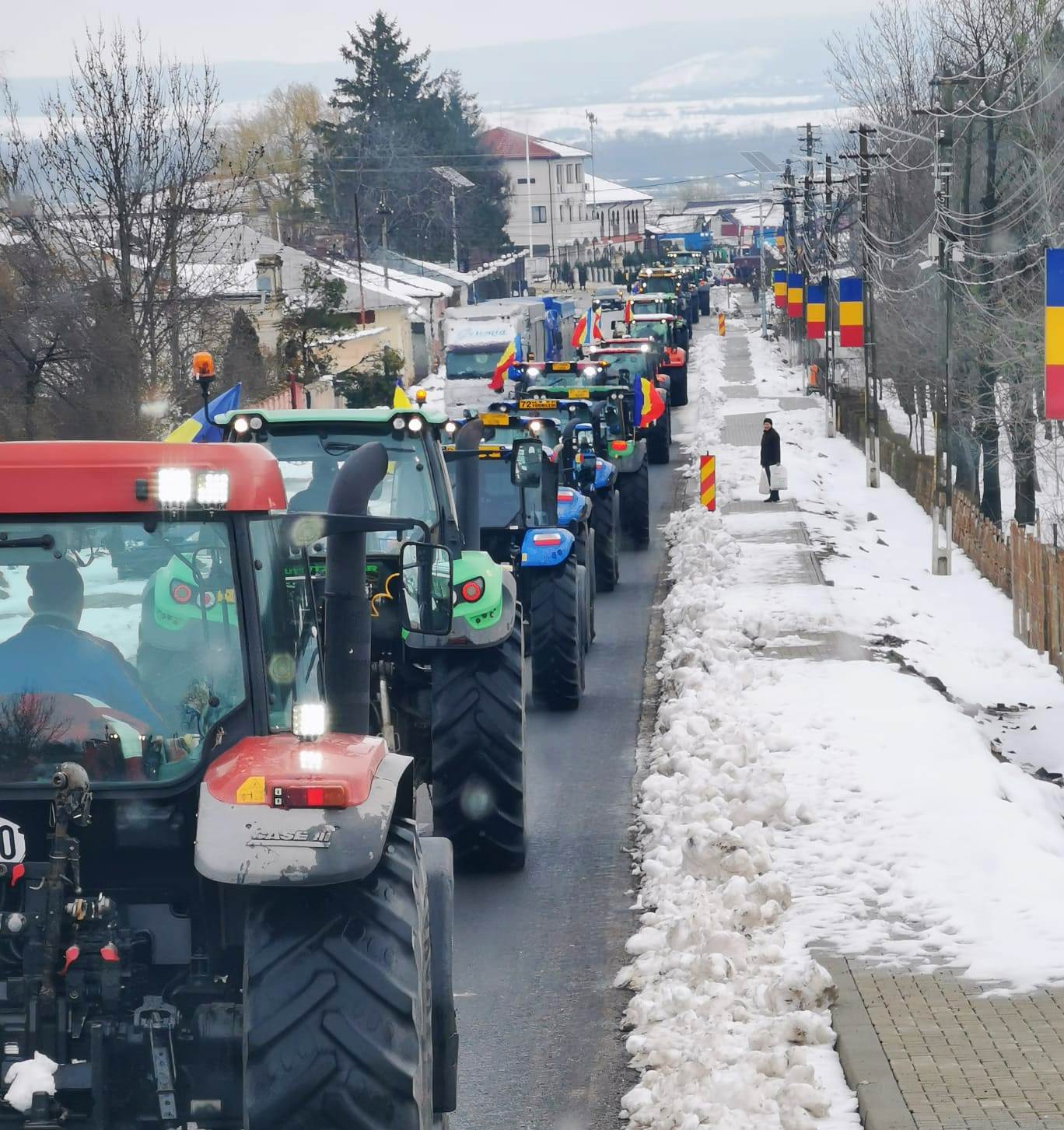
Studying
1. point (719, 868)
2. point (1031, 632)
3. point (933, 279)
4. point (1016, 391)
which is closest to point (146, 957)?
point (719, 868)

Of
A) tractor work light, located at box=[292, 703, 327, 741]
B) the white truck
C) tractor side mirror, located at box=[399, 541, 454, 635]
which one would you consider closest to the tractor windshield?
tractor work light, located at box=[292, 703, 327, 741]

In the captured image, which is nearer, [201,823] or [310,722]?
[201,823]

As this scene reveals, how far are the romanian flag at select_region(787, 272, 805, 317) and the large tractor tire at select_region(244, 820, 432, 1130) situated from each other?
49617 millimetres

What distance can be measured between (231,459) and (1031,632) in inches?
637

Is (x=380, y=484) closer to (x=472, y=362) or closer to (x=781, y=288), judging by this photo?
(x=472, y=362)

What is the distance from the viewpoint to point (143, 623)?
192 inches

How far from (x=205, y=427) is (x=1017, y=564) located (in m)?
12.6

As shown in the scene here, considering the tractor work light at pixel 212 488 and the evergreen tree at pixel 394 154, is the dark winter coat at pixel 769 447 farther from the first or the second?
the evergreen tree at pixel 394 154

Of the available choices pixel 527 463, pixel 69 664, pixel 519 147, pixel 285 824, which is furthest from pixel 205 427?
pixel 519 147

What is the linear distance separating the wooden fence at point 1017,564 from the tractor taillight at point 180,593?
48.4ft

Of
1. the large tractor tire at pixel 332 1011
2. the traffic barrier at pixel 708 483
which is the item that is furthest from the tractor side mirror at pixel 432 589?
the traffic barrier at pixel 708 483

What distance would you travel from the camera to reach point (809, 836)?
10.1 m

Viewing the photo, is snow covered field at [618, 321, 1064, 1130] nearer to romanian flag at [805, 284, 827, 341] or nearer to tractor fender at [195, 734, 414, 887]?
tractor fender at [195, 734, 414, 887]

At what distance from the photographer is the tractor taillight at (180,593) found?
499 cm
